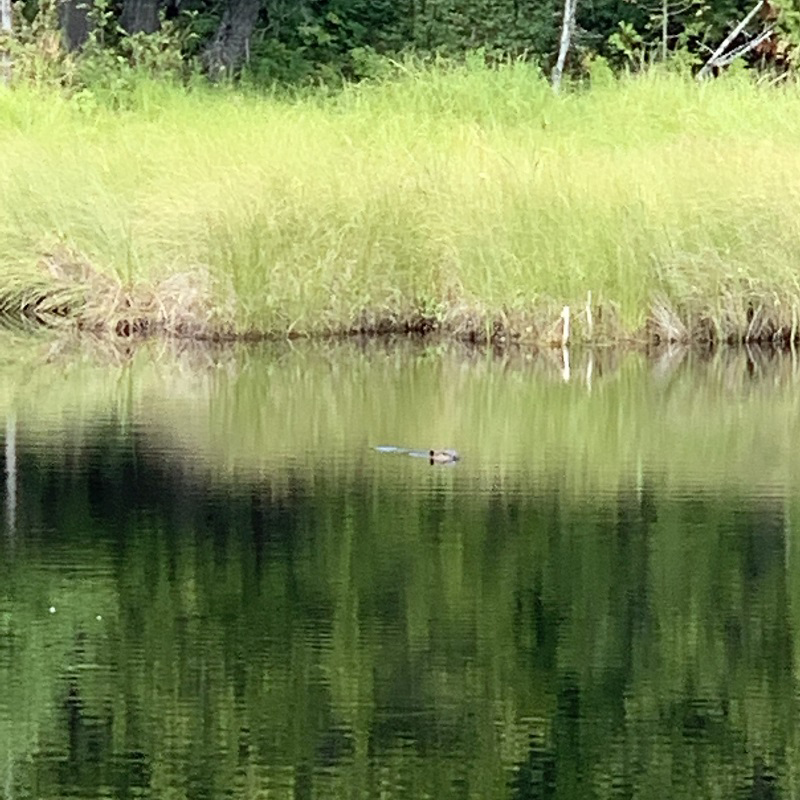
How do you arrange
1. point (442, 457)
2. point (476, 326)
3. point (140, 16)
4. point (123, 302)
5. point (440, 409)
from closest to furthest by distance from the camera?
point (442, 457) < point (440, 409) < point (476, 326) < point (123, 302) < point (140, 16)

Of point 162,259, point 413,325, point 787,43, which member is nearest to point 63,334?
point 162,259

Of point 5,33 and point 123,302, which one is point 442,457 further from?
point 5,33

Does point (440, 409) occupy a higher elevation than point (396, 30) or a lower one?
lower

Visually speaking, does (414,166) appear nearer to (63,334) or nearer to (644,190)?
(644,190)

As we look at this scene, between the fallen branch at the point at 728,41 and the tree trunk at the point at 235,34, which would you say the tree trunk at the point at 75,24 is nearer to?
the tree trunk at the point at 235,34

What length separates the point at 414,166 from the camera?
14.0 metres

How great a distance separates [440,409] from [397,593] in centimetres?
380

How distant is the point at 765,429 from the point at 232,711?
5.02 meters

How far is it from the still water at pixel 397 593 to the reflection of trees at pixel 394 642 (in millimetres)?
12

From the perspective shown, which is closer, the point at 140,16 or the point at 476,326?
the point at 476,326

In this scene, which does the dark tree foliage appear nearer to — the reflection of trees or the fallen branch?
the fallen branch

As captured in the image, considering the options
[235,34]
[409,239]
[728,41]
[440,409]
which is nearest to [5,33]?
[235,34]

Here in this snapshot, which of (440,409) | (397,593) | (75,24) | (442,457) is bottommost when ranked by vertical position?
(440,409)

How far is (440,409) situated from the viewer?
10609 mm
